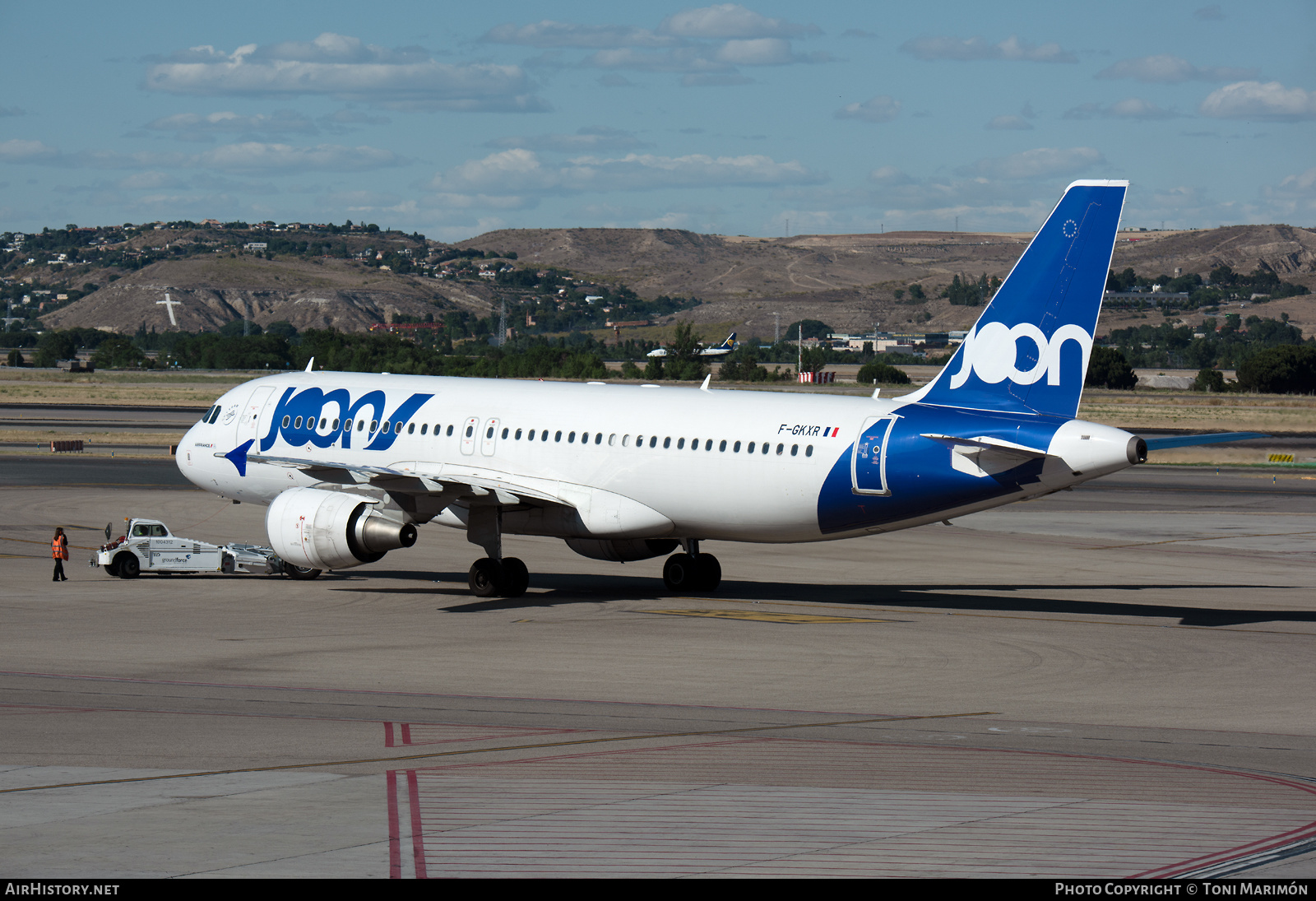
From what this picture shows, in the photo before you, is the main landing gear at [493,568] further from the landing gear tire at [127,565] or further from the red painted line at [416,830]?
the red painted line at [416,830]

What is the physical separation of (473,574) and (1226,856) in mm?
23912

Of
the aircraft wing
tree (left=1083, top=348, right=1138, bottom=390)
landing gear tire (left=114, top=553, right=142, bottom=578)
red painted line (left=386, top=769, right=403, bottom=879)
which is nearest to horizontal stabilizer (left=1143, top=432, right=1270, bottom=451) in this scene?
the aircraft wing

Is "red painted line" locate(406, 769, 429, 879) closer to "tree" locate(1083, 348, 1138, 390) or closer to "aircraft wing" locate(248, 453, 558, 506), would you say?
"aircraft wing" locate(248, 453, 558, 506)

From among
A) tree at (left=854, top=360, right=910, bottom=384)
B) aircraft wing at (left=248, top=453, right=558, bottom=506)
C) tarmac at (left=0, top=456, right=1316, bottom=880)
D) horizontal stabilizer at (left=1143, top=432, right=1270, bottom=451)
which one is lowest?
tarmac at (left=0, top=456, right=1316, bottom=880)

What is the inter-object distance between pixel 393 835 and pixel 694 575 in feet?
74.6

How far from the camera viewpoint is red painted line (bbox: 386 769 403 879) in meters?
12.4

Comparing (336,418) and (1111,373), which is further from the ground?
(1111,373)

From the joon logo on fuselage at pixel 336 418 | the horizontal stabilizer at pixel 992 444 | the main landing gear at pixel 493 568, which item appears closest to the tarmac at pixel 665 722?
the main landing gear at pixel 493 568

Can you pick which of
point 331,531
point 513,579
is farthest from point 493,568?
point 331,531

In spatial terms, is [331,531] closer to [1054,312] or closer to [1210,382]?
[1054,312]

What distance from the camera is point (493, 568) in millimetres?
34812

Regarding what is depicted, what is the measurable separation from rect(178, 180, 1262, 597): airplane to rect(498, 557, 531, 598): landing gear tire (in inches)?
1.7

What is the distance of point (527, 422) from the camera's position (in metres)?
36.4

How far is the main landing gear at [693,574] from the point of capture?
36.2m
